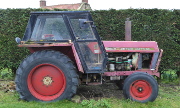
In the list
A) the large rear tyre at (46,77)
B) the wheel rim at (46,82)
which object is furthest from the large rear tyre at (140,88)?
the wheel rim at (46,82)

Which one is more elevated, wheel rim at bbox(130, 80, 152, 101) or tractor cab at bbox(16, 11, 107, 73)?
tractor cab at bbox(16, 11, 107, 73)

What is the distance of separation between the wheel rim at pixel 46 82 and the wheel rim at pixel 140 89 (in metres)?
1.57

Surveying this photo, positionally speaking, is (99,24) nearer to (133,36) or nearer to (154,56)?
(133,36)

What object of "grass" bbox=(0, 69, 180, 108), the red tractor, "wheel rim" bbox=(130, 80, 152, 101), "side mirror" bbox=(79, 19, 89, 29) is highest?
"side mirror" bbox=(79, 19, 89, 29)

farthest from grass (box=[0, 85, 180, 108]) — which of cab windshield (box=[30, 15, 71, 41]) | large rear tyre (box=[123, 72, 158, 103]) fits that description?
cab windshield (box=[30, 15, 71, 41])

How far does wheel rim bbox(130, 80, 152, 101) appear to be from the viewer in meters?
4.64

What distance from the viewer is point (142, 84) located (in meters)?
4.64

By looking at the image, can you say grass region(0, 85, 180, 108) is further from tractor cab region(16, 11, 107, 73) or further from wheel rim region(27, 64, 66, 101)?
tractor cab region(16, 11, 107, 73)

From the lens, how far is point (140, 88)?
464 centimetres

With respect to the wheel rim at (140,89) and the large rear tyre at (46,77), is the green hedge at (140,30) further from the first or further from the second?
the large rear tyre at (46,77)

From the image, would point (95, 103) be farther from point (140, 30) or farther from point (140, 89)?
point (140, 30)

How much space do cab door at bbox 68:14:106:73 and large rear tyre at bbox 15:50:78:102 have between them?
1.28ft

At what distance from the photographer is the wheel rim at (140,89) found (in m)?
4.64

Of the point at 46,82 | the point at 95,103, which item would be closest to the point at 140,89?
the point at 95,103
